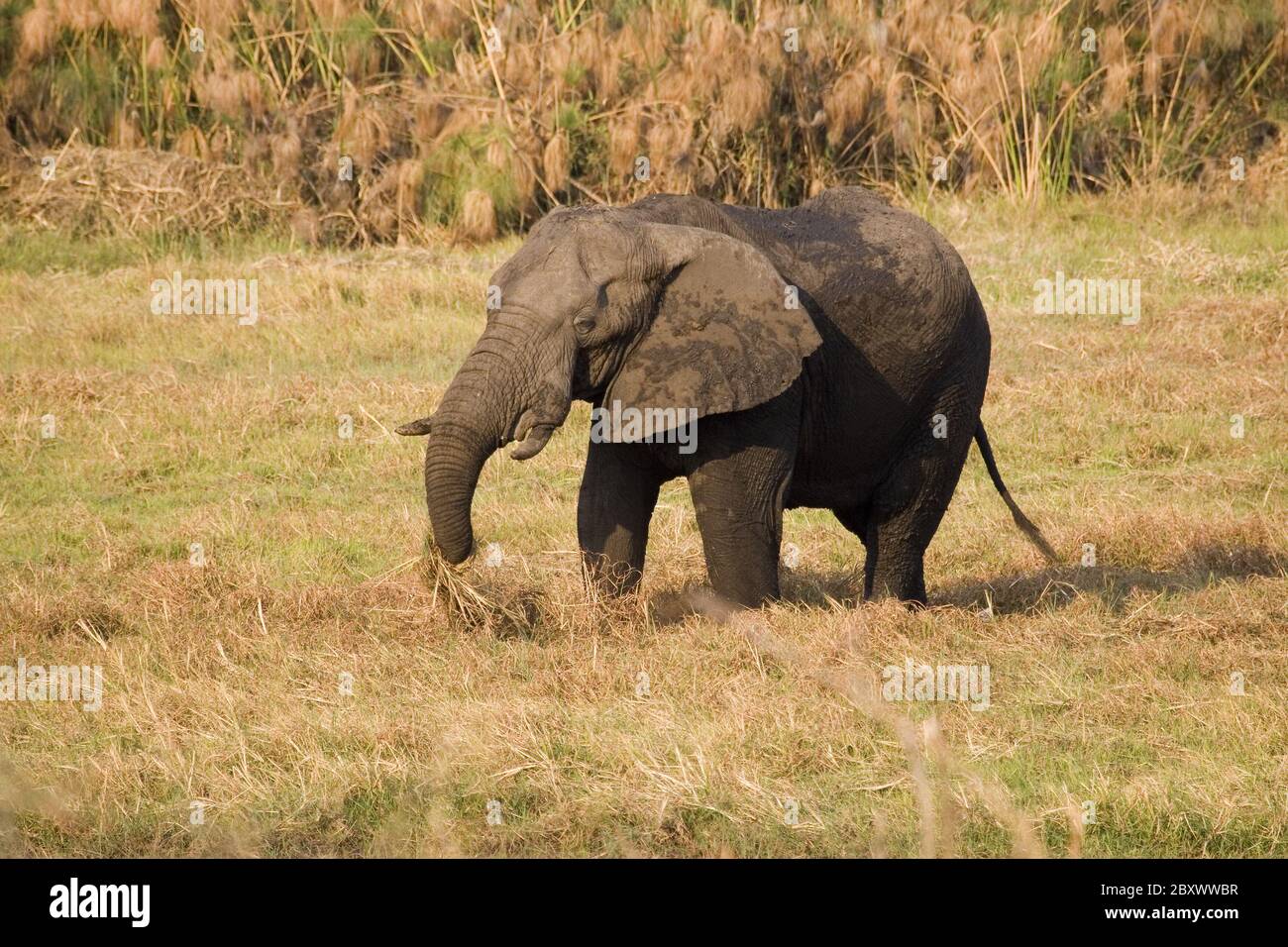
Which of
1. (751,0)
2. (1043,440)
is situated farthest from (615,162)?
(1043,440)

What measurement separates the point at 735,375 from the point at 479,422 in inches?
42.8

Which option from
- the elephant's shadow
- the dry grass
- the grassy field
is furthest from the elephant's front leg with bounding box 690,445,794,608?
the dry grass

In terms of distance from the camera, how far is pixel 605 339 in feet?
21.6

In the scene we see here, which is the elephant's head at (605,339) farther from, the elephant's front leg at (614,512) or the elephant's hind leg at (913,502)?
the elephant's hind leg at (913,502)

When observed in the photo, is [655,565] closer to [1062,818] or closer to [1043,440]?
[1062,818]

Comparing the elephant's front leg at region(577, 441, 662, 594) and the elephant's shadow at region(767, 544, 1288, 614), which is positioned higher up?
the elephant's front leg at region(577, 441, 662, 594)

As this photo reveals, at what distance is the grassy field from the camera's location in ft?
17.9

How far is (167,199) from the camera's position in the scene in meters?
16.9

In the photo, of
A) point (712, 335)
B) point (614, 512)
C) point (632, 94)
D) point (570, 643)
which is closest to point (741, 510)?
point (614, 512)

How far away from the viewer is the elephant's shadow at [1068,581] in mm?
8141

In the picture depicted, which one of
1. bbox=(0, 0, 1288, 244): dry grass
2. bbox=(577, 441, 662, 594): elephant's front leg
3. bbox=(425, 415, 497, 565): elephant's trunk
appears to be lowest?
bbox=(0, 0, 1288, 244): dry grass

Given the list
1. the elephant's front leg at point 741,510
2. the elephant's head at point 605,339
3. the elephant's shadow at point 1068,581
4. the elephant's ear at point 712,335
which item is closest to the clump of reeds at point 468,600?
the elephant's head at point 605,339

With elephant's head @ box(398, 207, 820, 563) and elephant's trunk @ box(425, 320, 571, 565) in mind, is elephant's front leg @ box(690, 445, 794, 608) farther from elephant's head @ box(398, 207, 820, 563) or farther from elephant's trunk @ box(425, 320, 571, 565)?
elephant's trunk @ box(425, 320, 571, 565)

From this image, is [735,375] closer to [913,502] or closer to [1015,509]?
[913,502]
